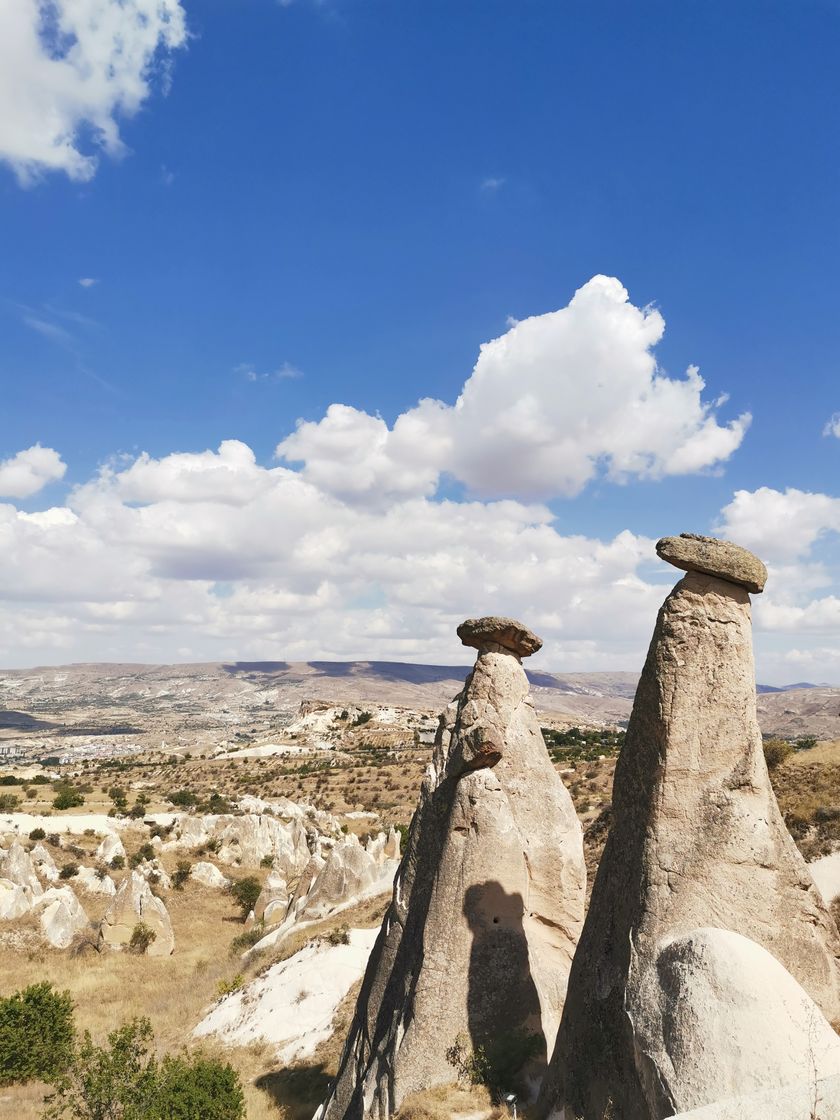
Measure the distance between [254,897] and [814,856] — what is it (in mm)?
23765

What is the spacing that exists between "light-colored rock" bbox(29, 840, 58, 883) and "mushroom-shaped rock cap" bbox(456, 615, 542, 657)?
28.9 metres

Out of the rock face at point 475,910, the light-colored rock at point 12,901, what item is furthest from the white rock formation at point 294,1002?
the light-colored rock at point 12,901

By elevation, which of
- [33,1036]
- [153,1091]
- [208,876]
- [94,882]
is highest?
[153,1091]

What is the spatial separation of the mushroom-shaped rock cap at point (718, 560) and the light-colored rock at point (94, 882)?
32466mm

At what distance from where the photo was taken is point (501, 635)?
10.9 metres

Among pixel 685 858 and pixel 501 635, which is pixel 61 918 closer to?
pixel 501 635

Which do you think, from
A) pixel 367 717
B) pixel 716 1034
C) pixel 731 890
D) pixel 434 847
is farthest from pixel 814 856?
pixel 367 717

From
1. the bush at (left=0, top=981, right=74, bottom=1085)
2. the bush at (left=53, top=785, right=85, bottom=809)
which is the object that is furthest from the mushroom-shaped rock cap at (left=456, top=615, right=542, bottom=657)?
the bush at (left=53, top=785, right=85, bottom=809)

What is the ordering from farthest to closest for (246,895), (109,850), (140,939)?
(109,850)
(246,895)
(140,939)

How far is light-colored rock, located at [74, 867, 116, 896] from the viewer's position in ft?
102

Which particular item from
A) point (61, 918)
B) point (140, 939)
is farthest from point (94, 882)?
point (140, 939)

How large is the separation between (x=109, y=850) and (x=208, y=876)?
18.6 feet

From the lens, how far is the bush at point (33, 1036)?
1475 cm

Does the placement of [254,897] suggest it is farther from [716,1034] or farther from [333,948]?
[716,1034]
